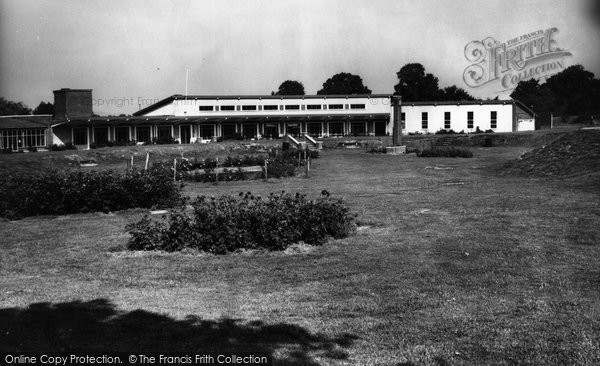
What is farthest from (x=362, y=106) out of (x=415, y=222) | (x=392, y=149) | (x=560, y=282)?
(x=560, y=282)

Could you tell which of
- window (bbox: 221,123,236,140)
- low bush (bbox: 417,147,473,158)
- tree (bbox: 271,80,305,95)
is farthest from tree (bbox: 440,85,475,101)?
low bush (bbox: 417,147,473,158)

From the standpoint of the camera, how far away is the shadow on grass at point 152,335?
5.34 metres

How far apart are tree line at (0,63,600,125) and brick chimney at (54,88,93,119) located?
3780 centimetres

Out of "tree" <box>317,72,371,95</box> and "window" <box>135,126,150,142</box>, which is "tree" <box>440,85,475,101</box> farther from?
"window" <box>135,126,150,142</box>

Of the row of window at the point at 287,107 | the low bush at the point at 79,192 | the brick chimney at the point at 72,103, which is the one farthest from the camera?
the row of window at the point at 287,107

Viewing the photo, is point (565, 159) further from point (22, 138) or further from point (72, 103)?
point (72, 103)

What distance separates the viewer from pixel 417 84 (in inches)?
4139

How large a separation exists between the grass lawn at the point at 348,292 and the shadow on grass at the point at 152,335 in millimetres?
19

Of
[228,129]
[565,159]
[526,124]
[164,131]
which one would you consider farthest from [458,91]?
[565,159]

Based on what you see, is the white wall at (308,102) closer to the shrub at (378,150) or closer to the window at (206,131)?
the window at (206,131)

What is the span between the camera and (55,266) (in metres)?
9.48

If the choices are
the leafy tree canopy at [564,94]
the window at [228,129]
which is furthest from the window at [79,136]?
the leafy tree canopy at [564,94]

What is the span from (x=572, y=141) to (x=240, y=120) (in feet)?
148

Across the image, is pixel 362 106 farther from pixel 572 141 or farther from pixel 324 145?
pixel 572 141
